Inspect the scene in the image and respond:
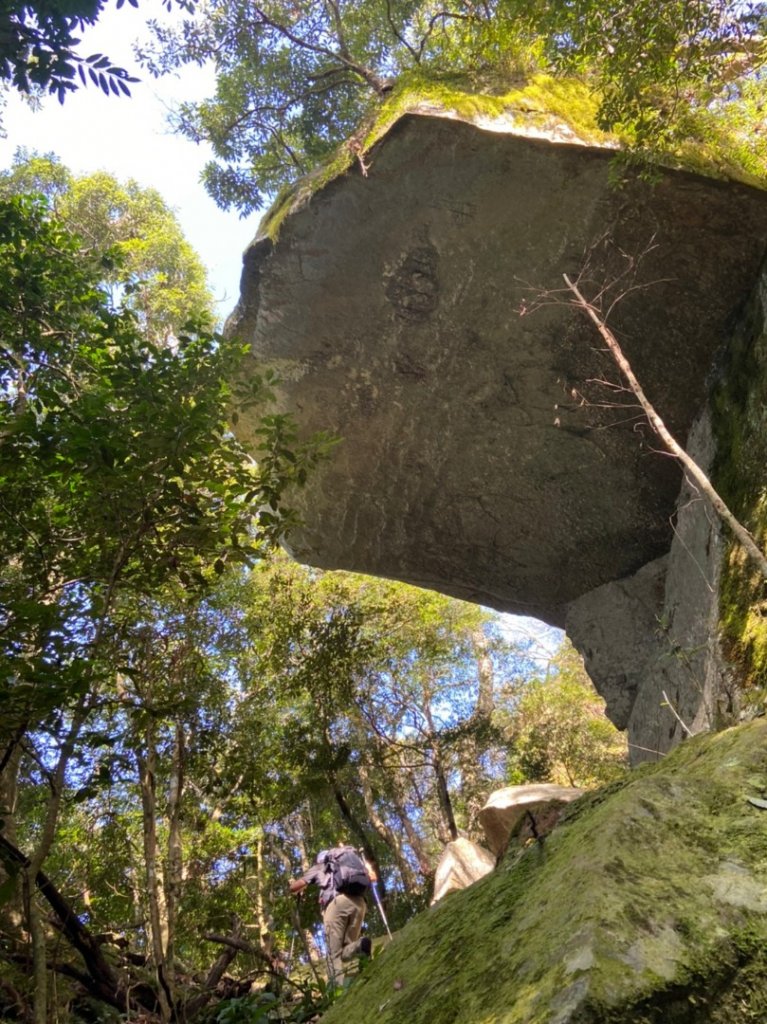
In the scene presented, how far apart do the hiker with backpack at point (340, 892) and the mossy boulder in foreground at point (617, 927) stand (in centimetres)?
413

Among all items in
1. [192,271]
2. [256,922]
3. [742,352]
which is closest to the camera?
[742,352]

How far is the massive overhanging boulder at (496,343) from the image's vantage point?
220 inches

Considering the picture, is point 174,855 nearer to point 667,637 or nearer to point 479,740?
point 667,637

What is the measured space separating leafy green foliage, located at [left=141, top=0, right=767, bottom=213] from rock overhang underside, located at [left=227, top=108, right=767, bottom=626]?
0.56 meters

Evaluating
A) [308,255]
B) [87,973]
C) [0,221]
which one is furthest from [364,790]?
[0,221]

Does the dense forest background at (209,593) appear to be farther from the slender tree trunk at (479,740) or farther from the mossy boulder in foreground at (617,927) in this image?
the mossy boulder in foreground at (617,927)

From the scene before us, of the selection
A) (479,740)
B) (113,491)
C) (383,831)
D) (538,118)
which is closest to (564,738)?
(479,740)

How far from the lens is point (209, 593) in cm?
619

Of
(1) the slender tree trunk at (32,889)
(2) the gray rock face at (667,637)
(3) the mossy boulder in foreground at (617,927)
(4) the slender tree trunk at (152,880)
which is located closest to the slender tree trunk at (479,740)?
(2) the gray rock face at (667,637)

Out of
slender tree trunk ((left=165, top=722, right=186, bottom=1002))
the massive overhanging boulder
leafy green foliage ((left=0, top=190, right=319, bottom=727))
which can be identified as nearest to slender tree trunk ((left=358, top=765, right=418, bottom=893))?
the massive overhanging boulder

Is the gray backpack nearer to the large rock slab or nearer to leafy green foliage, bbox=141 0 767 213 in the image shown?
the large rock slab

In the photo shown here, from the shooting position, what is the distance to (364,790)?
40.3 ft

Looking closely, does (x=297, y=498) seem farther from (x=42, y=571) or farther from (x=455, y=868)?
(x=455, y=868)

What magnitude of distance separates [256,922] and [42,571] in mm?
8011
